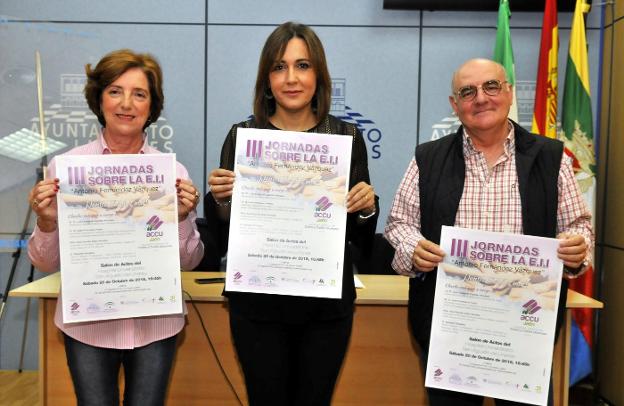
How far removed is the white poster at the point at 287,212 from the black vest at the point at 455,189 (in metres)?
0.32

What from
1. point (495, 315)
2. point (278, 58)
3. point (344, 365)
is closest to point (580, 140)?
point (344, 365)

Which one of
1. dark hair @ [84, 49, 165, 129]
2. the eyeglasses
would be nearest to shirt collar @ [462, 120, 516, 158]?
the eyeglasses

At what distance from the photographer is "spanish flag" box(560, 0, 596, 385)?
148 inches

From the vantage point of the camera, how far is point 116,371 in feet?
5.84

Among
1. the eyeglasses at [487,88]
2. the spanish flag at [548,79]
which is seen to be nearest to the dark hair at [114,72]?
the eyeglasses at [487,88]

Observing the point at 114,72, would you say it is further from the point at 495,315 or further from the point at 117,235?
the point at 495,315

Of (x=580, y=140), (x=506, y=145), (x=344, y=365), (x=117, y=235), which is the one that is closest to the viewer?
(x=117, y=235)

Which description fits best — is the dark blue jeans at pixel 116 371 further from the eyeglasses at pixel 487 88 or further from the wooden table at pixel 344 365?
the eyeglasses at pixel 487 88

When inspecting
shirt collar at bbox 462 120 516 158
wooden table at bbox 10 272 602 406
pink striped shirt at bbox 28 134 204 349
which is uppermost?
shirt collar at bbox 462 120 516 158

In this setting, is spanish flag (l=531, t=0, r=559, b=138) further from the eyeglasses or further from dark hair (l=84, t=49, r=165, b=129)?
dark hair (l=84, t=49, r=165, b=129)

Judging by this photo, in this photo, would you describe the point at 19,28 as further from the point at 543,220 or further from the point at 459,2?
the point at 543,220

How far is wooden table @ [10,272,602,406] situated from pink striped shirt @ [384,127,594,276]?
786mm

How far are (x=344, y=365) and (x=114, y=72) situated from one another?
169 centimetres

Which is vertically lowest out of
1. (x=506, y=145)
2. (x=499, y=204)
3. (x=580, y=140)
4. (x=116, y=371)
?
(x=116, y=371)
